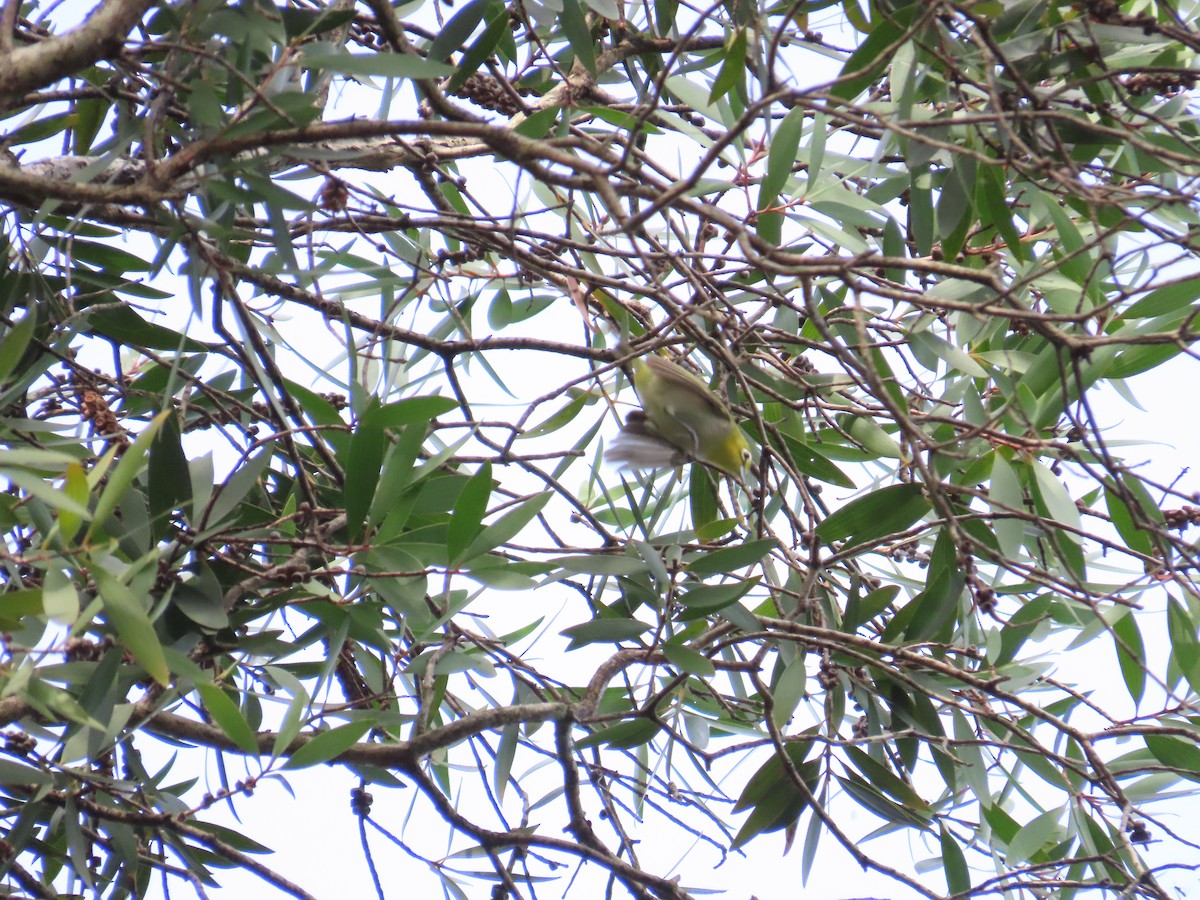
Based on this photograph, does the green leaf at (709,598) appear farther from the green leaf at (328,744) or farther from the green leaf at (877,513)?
the green leaf at (328,744)

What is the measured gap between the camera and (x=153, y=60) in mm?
1889

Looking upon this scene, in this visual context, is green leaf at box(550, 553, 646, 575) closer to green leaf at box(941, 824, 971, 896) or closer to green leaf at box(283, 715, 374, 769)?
green leaf at box(283, 715, 374, 769)

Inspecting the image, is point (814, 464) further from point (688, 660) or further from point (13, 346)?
point (13, 346)

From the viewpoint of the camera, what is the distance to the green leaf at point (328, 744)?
4.81 feet

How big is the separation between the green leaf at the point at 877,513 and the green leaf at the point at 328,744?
2.98 ft

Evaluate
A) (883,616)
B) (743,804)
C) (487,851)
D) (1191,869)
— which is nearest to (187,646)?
(487,851)

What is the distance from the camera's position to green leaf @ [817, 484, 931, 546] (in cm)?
194

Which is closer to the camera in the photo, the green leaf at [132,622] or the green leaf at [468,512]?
the green leaf at [132,622]

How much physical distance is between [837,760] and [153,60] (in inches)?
70.8

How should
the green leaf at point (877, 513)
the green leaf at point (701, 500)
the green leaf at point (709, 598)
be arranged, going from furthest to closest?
the green leaf at point (701, 500) → the green leaf at point (877, 513) → the green leaf at point (709, 598)

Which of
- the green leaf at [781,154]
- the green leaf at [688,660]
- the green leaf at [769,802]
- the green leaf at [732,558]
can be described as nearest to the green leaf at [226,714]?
the green leaf at [688,660]

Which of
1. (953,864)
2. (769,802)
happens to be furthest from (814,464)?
(953,864)

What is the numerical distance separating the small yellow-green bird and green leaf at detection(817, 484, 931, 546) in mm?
256

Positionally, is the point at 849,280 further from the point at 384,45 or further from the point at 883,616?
the point at 384,45
